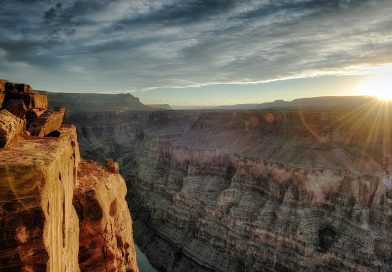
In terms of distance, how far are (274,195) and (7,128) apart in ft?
110

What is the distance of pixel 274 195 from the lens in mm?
38000

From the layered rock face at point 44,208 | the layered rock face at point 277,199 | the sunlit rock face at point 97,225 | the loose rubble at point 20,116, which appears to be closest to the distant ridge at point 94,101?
the layered rock face at point 277,199

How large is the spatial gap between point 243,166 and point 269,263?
12932mm

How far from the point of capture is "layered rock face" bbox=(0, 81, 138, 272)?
6.24 meters

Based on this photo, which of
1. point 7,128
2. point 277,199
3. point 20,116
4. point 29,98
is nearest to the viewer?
point 7,128

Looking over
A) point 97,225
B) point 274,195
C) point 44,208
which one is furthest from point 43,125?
point 274,195

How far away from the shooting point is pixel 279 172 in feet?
126

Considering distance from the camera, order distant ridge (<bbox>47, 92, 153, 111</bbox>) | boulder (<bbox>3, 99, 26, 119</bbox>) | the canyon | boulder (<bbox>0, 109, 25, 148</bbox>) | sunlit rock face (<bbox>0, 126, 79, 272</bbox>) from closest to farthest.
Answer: sunlit rock face (<bbox>0, 126, 79, 272</bbox>) → boulder (<bbox>0, 109, 25, 148</bbox>) → boulder (<bbox>3, 99, 26, 119</bbox>) → the canyon → distant ridge (<bbox>47, 92, 153, 111</bbox>)

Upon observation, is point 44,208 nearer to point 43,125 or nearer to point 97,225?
point 97,225

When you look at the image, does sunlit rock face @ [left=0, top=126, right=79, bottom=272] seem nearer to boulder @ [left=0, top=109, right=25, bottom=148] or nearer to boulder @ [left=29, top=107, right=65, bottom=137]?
boulder @ [left=0, top=109, right=25, bottom=148]

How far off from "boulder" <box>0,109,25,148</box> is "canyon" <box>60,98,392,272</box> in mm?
29998

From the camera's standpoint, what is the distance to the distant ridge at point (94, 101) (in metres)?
118

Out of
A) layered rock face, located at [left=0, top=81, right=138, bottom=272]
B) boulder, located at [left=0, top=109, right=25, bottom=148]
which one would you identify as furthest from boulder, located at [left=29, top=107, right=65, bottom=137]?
boulder, located at [left=0, top=109, right=25, bottom=148]

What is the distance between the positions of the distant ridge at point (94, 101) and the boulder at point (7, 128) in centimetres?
10845
